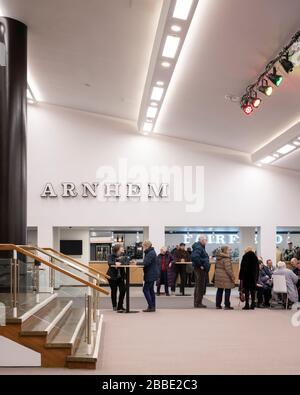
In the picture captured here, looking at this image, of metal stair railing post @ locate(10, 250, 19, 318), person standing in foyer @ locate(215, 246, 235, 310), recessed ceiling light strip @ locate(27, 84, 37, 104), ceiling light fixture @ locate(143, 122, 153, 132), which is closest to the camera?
metal stair railing post @ locate(10, 250, 19, 318)

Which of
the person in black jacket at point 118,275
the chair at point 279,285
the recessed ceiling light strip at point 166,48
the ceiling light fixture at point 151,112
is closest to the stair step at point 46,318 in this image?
the person in black jacket at point 118,275

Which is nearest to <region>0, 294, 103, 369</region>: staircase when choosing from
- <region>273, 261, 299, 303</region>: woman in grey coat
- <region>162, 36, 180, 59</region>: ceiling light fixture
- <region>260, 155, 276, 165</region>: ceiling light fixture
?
<region>162, 36, 180, 59</region>: ceiling light fixture

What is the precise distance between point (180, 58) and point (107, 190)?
22.0 ft

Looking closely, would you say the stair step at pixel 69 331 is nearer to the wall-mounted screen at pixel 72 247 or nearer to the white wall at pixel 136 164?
the white wall at pixel 136 164

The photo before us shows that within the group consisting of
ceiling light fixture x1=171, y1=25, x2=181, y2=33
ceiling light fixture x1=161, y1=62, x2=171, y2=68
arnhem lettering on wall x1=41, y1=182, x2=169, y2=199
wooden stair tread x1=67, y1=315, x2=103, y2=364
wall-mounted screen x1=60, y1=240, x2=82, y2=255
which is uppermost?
ceiling light fixture x1=171, y1=25, x2=181, y2=33

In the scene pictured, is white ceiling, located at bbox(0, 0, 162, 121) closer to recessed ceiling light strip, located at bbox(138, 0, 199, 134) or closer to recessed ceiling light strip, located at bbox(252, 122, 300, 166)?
recessed ceiling light strip, located at bbox(138, 0, 199, 134)

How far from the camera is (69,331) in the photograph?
636 centimetres

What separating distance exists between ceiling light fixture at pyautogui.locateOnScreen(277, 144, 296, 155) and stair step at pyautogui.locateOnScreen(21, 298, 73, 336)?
7772 mm

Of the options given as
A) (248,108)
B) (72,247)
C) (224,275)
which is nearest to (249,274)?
(224,275)

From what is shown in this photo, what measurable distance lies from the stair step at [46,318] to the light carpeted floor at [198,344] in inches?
16.6

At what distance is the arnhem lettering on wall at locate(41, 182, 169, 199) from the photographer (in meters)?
15.5

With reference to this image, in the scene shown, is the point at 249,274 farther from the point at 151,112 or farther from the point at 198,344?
the point at 151,112
